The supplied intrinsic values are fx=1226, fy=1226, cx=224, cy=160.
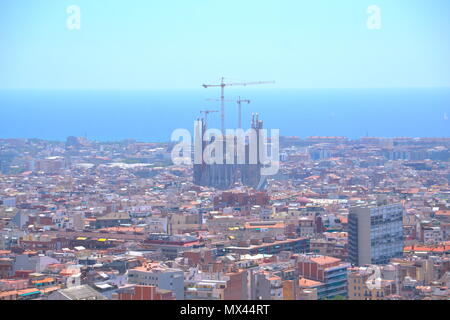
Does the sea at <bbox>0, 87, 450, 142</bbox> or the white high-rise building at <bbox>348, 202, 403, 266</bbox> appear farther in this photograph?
the sea at <bbox>0, 87, 450, 142</bbox>

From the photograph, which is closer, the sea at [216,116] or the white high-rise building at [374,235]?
the white high-rise building at [374,235]

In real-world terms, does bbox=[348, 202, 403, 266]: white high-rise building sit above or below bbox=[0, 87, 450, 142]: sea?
below

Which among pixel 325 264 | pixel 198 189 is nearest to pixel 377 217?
pixel 325 264

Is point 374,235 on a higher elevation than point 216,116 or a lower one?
lower

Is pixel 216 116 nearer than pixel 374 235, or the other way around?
pixel 374 235

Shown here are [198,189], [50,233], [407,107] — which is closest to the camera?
[50,233]

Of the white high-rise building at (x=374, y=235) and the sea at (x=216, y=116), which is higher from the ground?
the sea at (x=216, y=116)
